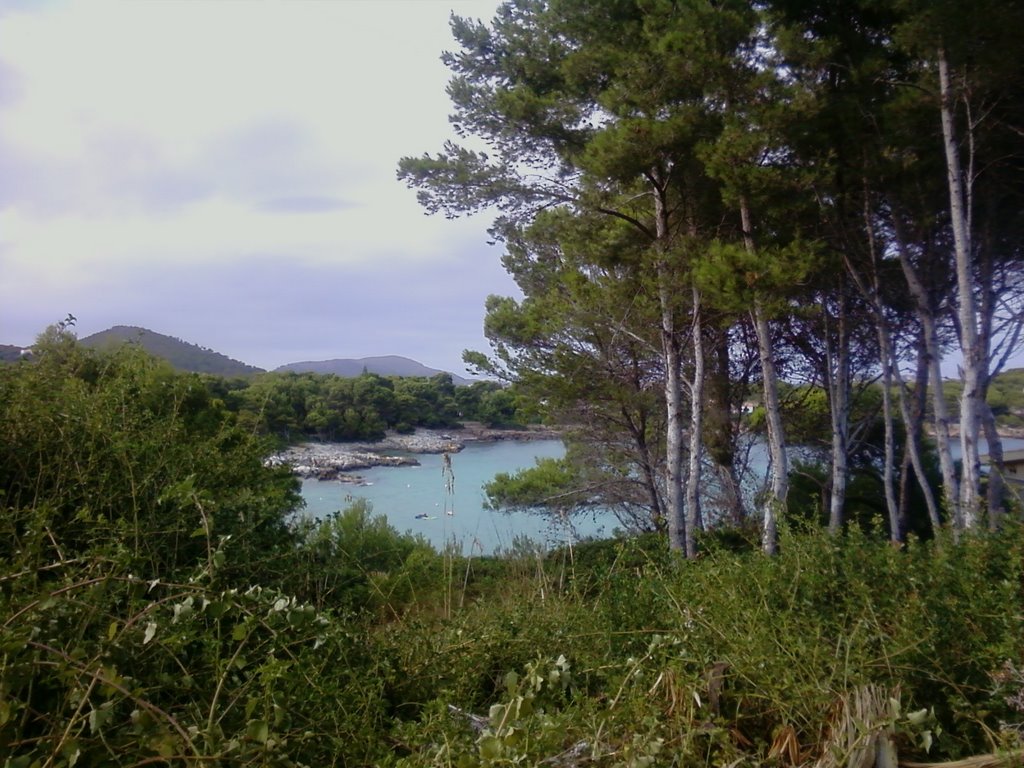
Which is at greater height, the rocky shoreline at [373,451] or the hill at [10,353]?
the hill at [10,353]

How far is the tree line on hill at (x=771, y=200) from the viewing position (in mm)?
5531

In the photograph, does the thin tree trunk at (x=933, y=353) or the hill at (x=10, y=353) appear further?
the thin tree trunk at (x=933, y=353)

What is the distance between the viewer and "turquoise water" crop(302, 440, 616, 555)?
5.67 metres

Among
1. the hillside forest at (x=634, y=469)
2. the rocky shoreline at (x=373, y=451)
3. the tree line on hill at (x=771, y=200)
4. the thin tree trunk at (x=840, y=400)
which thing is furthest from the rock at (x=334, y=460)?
the thin tree trunk at (x=840, y=400)

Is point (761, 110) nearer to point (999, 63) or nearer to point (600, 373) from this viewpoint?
point (999, 63)

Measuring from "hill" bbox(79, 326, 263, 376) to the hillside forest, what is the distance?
0.18 m

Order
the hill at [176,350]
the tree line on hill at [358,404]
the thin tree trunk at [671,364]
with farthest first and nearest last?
the thin tree trunk at [671,364] → the tree line on hill at [358,404] → the hill at [176,350]

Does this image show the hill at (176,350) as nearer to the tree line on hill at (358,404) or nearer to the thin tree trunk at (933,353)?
the tree line on hill at (358,404)

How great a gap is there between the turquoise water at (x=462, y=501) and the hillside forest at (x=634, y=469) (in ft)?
1.12

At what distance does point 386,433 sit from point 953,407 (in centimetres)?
593

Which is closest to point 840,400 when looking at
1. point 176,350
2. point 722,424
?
point 722,424

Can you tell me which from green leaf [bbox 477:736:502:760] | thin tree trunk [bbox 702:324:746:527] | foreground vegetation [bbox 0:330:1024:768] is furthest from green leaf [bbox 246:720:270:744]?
thin tree trunk [bbox 702:324:746:527]

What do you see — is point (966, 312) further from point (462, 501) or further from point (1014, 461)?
point (462, 501)

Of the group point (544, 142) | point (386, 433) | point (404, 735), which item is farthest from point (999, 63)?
point (386, 433)
